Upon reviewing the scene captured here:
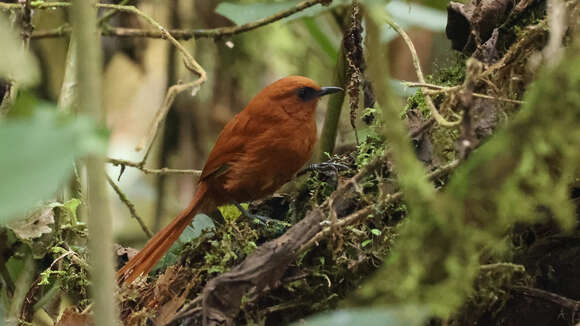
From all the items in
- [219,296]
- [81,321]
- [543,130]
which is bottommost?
[81,321]

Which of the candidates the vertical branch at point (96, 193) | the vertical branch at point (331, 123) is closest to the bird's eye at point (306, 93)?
the vertical branch at point (331, 123)

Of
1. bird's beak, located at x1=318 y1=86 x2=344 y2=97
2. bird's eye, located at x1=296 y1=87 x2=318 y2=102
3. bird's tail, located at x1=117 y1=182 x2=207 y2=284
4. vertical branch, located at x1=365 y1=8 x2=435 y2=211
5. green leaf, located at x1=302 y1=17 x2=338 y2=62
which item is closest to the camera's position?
vertical branch, located at x1=365 y1=8 x2=435 y2=211

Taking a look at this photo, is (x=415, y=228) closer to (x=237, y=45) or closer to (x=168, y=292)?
(x=168, y=292)

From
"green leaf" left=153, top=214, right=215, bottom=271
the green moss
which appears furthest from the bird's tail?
the green moss

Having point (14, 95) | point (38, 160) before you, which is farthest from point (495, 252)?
point (14, 95)

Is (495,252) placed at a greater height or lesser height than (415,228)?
lesser

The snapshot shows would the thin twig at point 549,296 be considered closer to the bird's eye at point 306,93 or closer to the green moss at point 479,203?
the green moss at point 479,203

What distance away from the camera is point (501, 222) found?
3.41 feet

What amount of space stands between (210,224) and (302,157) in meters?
0.43

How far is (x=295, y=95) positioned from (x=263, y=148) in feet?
0.87

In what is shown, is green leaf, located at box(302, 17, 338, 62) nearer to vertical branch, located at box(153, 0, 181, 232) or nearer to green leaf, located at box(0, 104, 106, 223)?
vertical branch, located at box(153, 0, 181, 232)

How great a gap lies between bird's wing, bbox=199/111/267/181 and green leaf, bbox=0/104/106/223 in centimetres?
203

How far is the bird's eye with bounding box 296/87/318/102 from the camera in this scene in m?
2.77

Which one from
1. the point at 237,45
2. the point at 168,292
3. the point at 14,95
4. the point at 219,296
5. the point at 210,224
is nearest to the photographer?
the point at 219,296
